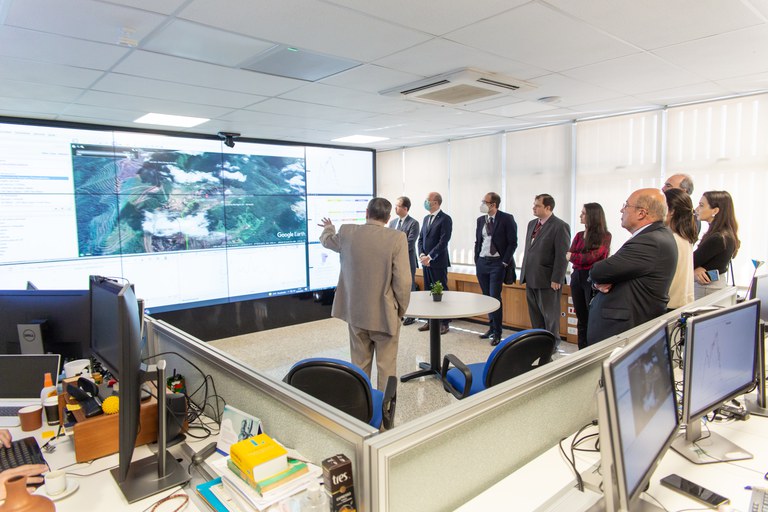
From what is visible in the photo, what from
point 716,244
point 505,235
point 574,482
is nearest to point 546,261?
point 505,235

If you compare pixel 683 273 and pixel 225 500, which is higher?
pixel 683 273

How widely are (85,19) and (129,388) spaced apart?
1.69m

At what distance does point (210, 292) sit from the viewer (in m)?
5.09

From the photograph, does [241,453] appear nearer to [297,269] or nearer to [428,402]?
[428,402]

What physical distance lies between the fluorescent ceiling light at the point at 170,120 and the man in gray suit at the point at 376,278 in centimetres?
221

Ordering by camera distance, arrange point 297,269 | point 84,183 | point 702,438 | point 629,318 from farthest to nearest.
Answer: point 297,269
point 84,183
point 629,318
point 702,438

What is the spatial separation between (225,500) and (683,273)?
2.62 meters

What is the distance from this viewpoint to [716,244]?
2949mm

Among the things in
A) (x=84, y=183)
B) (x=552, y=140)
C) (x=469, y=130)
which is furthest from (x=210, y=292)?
(x=552, y=140)

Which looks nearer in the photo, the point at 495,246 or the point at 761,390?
the point at 761,390

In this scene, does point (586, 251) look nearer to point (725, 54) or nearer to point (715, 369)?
point (725, 54)

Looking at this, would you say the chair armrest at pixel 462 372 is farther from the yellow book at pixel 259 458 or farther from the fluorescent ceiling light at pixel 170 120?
the fluorescent ceiling light at pixel 170 120

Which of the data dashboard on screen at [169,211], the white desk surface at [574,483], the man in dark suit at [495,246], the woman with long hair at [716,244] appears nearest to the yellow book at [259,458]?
the white desk surface at [574,483]

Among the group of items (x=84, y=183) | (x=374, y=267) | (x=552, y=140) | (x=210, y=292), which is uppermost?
(x=552, y=140)
